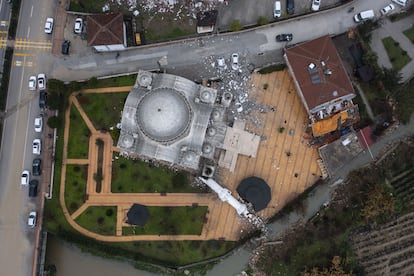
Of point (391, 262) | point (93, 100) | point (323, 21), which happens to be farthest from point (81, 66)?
point (391, 262)

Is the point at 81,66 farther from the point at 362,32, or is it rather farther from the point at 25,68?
the point at 362,32

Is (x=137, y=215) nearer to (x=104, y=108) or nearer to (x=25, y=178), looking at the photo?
(x=104, y=108)

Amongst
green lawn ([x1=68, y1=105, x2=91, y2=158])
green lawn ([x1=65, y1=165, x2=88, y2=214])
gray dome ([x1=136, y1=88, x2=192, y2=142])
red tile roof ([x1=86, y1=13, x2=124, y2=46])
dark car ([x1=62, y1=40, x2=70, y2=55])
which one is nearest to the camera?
gray dome ([x1=136, y1=88, x2=192, y2=142])

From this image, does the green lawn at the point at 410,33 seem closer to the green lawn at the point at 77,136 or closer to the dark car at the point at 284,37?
the dark car at the point at 284,37

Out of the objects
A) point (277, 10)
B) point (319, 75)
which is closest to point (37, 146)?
point (277, 10)

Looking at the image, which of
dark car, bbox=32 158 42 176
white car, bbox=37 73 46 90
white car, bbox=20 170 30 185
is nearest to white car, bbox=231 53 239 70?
white car, bbox=37 73 46 90

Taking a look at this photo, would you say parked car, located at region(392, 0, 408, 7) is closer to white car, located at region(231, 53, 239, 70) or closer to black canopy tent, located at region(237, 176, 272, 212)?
white car, located at region(231, 53, 239, 70)
